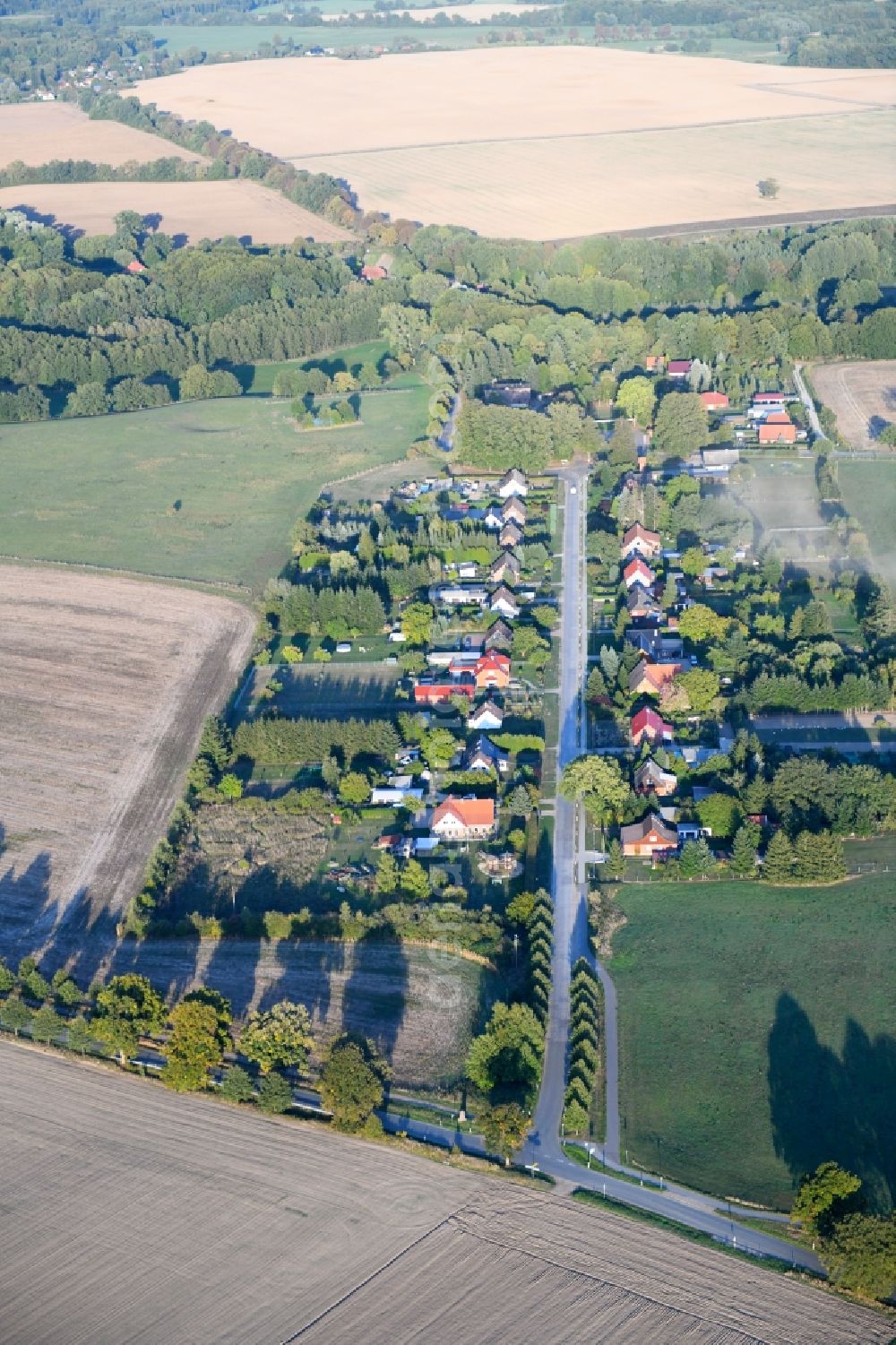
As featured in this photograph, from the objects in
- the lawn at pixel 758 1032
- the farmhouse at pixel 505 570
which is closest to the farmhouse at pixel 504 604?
the farmhouse at pixel 505 570

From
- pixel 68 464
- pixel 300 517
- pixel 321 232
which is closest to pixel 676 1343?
pixel 300 517

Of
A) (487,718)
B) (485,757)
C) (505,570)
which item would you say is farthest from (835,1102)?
(505,570)

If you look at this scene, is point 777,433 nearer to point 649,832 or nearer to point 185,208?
point 649,832

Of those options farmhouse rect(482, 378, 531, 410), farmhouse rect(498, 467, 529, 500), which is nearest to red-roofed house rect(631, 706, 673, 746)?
farmhouse rect(498, 467, 529, 500)

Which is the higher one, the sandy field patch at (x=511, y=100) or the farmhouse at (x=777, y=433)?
the sandy field patch at (x=511, y=100)

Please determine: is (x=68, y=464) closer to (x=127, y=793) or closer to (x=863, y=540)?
(x=127, y=793)

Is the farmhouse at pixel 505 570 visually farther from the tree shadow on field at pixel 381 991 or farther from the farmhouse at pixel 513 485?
the tree shadow on field at pixel 381 991
